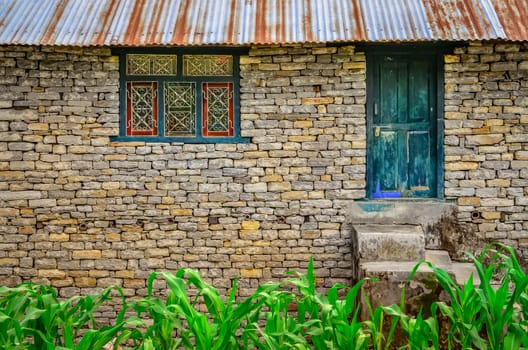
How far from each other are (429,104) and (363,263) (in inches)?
86.5

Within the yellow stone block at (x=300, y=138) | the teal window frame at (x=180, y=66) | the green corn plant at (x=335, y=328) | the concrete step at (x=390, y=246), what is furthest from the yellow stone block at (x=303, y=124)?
the green corn plant at (x=335, y=328)

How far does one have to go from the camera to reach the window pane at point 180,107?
6641mm

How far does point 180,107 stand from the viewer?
667 cm

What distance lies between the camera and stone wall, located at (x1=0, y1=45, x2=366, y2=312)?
6.49m

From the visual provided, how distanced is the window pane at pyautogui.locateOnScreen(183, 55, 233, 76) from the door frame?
163 centimetres

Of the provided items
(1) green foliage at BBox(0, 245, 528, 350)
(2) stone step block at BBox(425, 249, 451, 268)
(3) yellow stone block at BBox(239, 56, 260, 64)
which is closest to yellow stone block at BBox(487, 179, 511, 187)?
(2) stone step block at BBox(425, 249, 451, 268)

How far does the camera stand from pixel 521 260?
646 cm

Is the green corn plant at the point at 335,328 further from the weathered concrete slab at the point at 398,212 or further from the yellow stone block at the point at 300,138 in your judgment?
the yellow stone block at the point at 300,138

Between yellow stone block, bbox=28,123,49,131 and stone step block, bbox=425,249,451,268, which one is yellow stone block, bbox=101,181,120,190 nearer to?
yellow stone block, bbox=28,123,49,131

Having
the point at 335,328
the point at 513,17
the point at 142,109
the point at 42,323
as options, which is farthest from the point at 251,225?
the point at 513,17

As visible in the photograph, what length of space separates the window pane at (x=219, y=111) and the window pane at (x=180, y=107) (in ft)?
0.57

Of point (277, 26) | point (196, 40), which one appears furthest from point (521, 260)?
point (196, 40)

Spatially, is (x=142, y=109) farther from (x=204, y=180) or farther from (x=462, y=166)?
(x=462, y=166)

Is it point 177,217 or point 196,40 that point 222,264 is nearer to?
point 177,217
